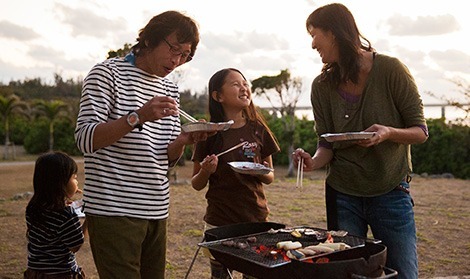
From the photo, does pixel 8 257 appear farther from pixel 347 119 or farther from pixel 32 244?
pixel 347 119

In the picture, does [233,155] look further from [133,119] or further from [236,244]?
[133,119]

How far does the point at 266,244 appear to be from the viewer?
2336mm

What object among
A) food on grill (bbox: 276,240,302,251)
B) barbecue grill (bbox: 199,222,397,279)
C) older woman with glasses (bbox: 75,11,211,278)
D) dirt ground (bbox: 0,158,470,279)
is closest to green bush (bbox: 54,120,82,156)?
dirt ground (bbox: 0,158,470,279)

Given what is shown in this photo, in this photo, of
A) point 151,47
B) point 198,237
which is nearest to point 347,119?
point 151,47

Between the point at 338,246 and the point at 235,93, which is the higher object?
the point at 235,93

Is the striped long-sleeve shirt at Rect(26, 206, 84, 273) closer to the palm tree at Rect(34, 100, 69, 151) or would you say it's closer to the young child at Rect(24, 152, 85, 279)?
the young child at Rect(24, 152, 85, 279)

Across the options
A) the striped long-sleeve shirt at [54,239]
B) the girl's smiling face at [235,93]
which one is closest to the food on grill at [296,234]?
the girl's smiling face at [235,93]

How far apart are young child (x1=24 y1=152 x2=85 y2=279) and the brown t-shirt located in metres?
0.71

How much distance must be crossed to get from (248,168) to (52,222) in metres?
1.04

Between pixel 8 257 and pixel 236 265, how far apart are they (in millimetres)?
3977

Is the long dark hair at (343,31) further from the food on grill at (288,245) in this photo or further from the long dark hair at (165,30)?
the food on grill at (288,245)

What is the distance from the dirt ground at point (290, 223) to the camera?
5051mm

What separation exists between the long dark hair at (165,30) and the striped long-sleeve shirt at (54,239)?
104cm

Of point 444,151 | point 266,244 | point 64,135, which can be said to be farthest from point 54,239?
point 64,135
